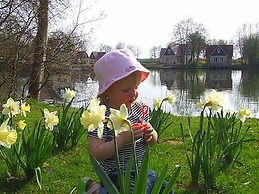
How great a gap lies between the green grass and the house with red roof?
57301 mm

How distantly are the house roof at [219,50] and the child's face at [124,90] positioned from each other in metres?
60.5

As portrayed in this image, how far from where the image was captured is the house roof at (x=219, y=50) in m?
61.4

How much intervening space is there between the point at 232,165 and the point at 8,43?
5809 mm

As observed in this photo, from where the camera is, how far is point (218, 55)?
61875 millimetres

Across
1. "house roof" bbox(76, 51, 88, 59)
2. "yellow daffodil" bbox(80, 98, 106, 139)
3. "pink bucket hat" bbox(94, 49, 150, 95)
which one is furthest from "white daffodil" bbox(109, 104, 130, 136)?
"house roof" bbox(76, 51, 88, 59)

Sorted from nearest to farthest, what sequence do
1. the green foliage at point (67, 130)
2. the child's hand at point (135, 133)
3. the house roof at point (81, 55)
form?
the child's hand at point (135, 133) → the green foliage at point (67, 130) → the house roof at point (81, 55)

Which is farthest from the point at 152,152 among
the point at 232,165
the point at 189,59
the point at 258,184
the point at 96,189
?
the point at 189,59

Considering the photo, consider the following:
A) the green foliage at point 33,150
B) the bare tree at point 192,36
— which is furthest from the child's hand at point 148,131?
the bare tree at point 192,36

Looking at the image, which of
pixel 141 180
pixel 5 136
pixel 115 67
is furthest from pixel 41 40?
pixel 141 180

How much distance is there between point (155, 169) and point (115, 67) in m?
2.13

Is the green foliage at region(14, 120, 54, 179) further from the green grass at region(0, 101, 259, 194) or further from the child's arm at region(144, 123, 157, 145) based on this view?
the child's arm at region(144, 123, 157, 145)

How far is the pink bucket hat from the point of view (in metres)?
2.15

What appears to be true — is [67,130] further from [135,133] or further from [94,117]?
[94,117]

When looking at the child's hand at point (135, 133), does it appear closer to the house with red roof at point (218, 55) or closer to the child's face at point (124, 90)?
the child's face at point (124, 90)
